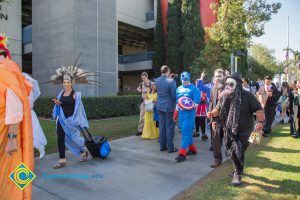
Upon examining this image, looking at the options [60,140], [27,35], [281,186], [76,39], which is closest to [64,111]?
[60,140]

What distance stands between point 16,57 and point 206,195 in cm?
1688

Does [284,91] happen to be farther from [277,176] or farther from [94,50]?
[94,50]

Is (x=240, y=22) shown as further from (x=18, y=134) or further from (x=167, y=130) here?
(x=18, y=134)

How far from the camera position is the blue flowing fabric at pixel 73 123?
5.62 meters

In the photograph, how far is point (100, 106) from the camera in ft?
44.6

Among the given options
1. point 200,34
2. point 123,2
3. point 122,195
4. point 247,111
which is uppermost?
point 123,2

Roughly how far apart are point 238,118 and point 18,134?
10.3 ft

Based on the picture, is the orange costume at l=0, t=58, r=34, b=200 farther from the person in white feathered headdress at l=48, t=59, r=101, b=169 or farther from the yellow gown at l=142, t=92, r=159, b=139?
the yellow gown at l=142, t=92, r=159, b=139

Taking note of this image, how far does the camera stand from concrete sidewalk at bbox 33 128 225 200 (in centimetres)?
430

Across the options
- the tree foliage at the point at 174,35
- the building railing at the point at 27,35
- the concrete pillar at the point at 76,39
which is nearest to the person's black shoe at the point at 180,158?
the concrete pillar at the point at 76,39

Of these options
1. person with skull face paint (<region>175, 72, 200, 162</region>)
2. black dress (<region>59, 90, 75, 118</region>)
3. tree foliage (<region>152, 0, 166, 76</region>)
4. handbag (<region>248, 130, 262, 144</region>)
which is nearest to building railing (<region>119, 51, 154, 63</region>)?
tree foliage (<region>152, 0, 166, 76</region>)

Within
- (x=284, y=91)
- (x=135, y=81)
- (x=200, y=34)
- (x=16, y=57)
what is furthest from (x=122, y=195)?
(x=135, y=81)

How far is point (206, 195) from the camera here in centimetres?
416

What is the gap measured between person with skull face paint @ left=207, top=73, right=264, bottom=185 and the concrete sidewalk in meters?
0.89
